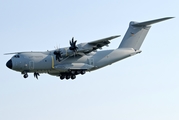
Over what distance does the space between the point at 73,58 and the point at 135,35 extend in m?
5.13

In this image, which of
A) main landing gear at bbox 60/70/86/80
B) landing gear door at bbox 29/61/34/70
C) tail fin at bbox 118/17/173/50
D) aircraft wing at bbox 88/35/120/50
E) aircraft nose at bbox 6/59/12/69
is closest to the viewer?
aircraft nose at bbox 6/59/12/69

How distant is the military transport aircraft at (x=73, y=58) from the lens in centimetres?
2955

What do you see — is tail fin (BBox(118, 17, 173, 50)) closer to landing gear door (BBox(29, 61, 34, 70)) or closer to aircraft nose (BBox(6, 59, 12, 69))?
landing gear door (BBox(29, 61, 34, 70))

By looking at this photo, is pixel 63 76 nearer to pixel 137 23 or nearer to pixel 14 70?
pixel 14 70

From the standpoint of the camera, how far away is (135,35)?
33.3 meters

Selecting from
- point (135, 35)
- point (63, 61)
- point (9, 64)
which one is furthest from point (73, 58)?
point (135, 35)

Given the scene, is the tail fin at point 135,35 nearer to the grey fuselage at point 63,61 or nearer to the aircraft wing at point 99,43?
the grey fuselage at point 63,61

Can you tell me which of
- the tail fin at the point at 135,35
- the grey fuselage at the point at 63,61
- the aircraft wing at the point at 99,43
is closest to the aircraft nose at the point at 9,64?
the grey fuselage at the point at 63,61

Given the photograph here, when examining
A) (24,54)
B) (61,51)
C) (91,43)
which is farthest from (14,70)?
(91,43)

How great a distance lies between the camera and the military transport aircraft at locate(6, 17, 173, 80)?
29.5 metres

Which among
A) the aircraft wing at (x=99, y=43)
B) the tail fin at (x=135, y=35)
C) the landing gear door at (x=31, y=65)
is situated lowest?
the landing gear door at (x=31, y=65)

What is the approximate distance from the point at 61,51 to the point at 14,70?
3123 millimetres

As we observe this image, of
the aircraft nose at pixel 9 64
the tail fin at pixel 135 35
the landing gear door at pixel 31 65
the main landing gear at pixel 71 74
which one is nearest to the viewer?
the aircraft nose at pixel 9 64

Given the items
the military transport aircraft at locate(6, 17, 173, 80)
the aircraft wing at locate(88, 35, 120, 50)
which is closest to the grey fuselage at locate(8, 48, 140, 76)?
the military transport aircraft at locate(6, 17, 173, 80)
